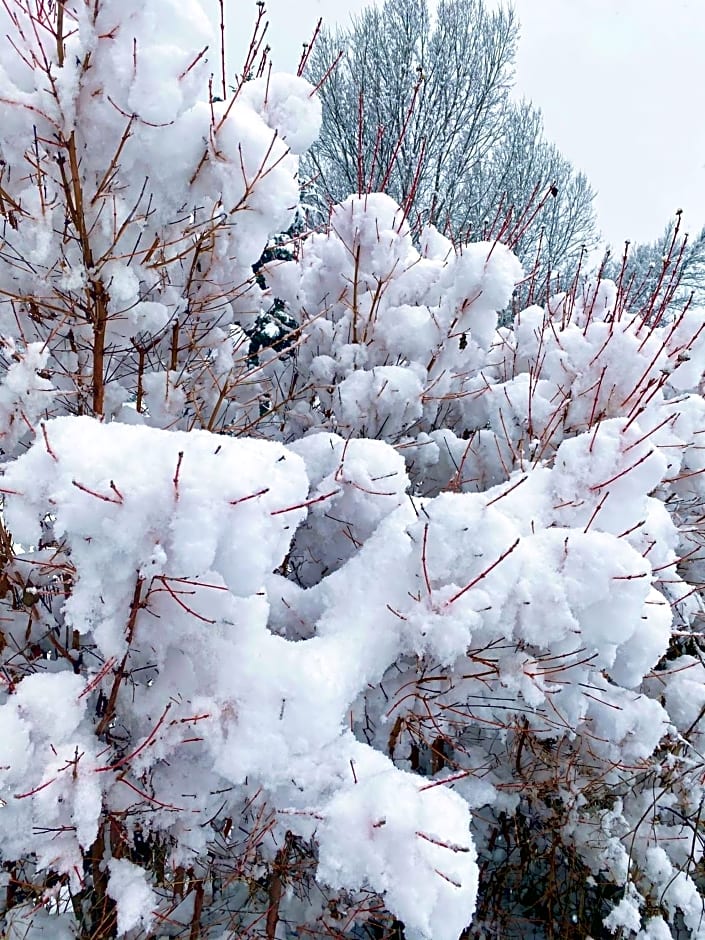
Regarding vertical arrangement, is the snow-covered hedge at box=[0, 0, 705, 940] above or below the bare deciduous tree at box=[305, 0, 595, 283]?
below

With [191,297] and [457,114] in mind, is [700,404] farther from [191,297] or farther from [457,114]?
[457,114]

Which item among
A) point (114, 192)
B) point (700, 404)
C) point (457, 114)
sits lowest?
point (700, 404)

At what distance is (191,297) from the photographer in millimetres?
2582

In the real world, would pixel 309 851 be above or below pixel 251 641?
below

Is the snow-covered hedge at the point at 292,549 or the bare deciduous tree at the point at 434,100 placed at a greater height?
the bare deciduous tree at the point at 434,100

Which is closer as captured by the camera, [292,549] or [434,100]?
[292,549]

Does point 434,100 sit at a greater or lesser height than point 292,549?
greater

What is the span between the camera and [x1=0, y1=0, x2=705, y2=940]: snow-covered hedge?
59.8 inches

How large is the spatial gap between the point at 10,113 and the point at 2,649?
5.70ft

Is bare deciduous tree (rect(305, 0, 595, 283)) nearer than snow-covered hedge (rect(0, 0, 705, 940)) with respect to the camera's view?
No

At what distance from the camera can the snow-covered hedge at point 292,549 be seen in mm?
1520

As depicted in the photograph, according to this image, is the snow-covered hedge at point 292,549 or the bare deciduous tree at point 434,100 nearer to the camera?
the snow-covered hedge at point 292,549

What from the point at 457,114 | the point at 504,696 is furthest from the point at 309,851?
the point at 457,114

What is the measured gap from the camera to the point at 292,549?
9.13 feet
